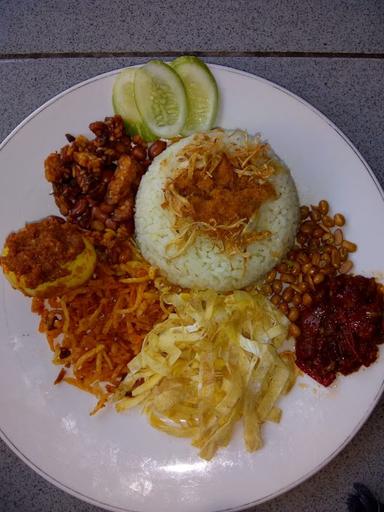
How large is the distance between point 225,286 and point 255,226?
1.13 ft

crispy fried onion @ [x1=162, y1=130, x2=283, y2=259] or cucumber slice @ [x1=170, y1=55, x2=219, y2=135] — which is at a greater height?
cucumber slice @ [x1=170, y1=55, x2=219, y2=135]

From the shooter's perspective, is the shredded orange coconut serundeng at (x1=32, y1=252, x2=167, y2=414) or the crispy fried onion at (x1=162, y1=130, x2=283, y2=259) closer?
the crispy fried onion at (x1=162, y1=130, x2=283, y2=259)

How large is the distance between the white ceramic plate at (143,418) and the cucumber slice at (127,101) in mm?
57

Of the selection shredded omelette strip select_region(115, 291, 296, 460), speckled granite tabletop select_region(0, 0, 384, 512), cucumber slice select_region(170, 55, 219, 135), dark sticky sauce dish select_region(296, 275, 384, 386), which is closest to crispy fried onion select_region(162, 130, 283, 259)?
cucumber slice select_region(170, 55, 219, 135)

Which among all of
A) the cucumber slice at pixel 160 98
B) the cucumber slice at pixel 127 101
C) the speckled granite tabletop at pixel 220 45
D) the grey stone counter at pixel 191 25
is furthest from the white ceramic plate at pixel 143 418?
the grey stone counter at pixel 191 25

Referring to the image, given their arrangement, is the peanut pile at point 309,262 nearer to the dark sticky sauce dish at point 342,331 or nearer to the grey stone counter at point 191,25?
the dark sticky sauce dish at point 342,331

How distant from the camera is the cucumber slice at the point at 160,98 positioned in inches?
106

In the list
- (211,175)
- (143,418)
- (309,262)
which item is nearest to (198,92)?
(211,175)

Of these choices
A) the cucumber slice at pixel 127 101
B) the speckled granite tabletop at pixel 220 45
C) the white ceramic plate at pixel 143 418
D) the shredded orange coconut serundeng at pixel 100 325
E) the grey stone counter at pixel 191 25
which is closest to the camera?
the white ceramic plate at pixel 143 418

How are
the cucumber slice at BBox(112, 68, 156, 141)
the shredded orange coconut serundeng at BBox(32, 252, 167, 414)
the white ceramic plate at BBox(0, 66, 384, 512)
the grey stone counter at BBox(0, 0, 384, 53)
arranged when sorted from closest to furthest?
1. the white ceramic plate at BBox(0, 66, 384, 512)
2. the shredded orange coconut serundeng at BBox(32, 252, 167, 414)
3. the cucumber slice at BBox(112, 68, 156, 141)
4. the grey stone counter at BBox(0, 0, 384, 53)

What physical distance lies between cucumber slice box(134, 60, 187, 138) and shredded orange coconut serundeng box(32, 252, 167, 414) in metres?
0.75

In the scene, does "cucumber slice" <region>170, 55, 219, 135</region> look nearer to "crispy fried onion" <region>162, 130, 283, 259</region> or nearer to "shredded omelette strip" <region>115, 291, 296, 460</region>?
"crispy fried onion" <region>162, 130, 283, 259</region>

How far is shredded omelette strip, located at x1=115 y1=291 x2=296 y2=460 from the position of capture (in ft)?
8.26

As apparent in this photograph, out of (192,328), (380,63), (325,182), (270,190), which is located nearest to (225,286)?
(192,328)
